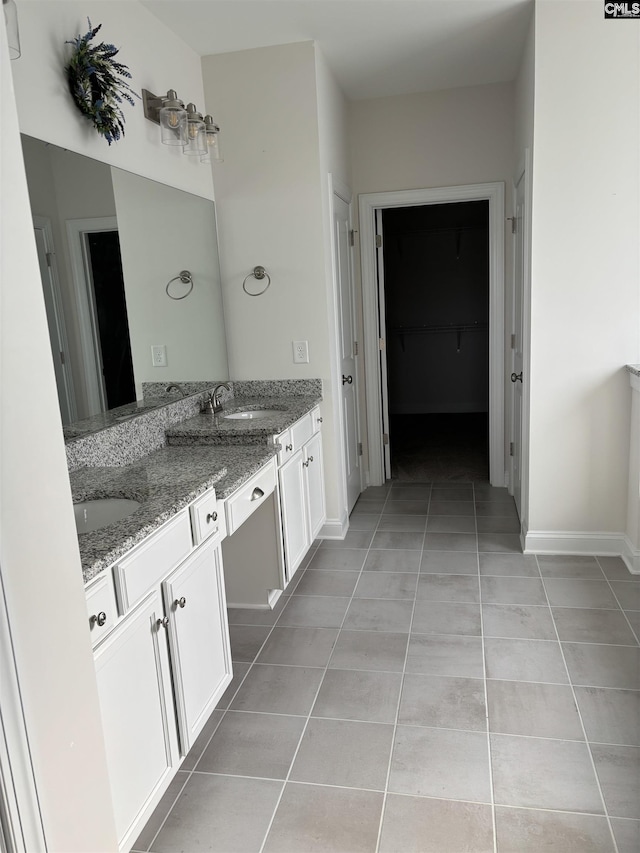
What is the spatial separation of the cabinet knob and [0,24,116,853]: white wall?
0.65 feet

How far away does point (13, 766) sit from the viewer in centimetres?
103

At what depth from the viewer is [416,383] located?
7.54 m

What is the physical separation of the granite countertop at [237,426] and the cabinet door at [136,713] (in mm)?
1179

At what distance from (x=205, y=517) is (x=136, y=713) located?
0.61 meters

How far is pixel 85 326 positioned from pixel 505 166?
3106 millimetres

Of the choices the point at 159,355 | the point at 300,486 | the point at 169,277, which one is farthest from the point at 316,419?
the point at 169,277

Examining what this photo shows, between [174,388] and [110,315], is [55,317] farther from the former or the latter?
[174,388]

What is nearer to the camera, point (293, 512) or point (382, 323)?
point (293, 512)

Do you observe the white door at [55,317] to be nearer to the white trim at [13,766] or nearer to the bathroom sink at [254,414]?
the bathroom sink at [254,414]

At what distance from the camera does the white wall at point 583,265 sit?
3.06 meters

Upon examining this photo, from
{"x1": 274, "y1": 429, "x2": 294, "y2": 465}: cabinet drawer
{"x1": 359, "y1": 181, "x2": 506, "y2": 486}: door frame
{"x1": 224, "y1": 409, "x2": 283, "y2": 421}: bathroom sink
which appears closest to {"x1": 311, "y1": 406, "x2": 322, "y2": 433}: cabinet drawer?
{"x1": 224, "y1": 409, "x2": 283, "y2": 421}: bathroom sink

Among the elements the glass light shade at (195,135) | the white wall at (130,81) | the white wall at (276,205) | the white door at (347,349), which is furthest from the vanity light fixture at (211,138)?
the white door at (347,349)

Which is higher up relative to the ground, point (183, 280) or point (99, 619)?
point (183, 280)

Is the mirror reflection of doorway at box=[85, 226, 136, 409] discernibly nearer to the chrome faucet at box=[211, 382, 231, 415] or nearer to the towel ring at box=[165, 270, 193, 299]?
the towel ring at box=[165, 270, 193, 299]
